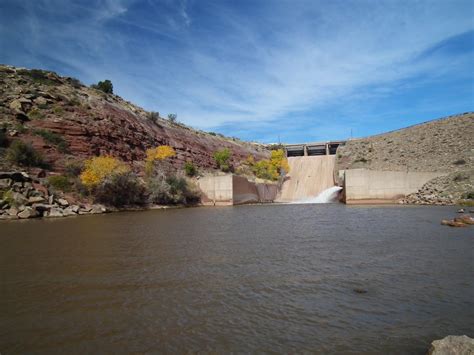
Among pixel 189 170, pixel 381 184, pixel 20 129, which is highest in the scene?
pixel 20 129

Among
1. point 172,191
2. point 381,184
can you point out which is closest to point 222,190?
point 172,191

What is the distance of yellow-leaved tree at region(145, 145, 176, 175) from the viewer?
39.6 m

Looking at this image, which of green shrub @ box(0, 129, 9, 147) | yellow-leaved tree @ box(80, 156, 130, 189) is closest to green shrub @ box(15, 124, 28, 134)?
green shrub @ box(0, 129, 9, 147)

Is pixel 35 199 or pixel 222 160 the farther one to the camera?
pixel 222 160

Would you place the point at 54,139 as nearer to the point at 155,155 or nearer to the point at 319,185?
the point at 155,155

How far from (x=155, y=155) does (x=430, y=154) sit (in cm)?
3780

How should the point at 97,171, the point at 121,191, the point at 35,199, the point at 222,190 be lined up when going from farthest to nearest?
1. the point at 222,190
2. the point at 121,191
3. the point at 97,171
4. the point at 35,199

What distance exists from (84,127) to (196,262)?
109 ft

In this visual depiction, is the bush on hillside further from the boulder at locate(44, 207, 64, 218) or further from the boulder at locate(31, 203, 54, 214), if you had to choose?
the boulder at locate(31, 203, 54, 214)

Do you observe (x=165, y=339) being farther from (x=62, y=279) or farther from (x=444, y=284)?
(x=444, y=284)

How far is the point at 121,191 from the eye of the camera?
3162 centimetres

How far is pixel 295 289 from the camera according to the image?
588 cm

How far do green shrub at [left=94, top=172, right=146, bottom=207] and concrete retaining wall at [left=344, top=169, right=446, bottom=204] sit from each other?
2179cm

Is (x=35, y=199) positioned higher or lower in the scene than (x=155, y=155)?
lower
